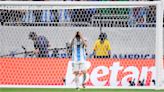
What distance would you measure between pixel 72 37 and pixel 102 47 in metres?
0.81

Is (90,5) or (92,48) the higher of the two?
(90,5)

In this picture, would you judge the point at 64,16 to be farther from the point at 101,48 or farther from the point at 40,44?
the point at 101,48

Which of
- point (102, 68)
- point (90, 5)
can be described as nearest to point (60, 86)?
point (102, 68)

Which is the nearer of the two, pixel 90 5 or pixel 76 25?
pixel 90 5

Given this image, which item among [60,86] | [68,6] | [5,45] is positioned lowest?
[60,86]

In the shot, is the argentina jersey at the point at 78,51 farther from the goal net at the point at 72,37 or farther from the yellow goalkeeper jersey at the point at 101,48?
the yellow goalkeeper jersey at the point at 101,48

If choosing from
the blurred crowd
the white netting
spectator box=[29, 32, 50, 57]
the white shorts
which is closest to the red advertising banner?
spectator box=[29, 32, 50, 57]

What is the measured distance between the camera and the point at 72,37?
15.6 metres

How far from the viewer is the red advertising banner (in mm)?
15062

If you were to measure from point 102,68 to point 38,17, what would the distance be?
211 cm

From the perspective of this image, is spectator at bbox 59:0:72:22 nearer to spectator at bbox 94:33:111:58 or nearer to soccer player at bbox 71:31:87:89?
spectator at bbox 94:33:111:58

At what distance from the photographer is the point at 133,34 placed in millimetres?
15719

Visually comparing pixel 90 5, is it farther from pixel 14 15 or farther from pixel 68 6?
pixel 14 15

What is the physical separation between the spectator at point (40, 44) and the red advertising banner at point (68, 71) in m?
0.19
